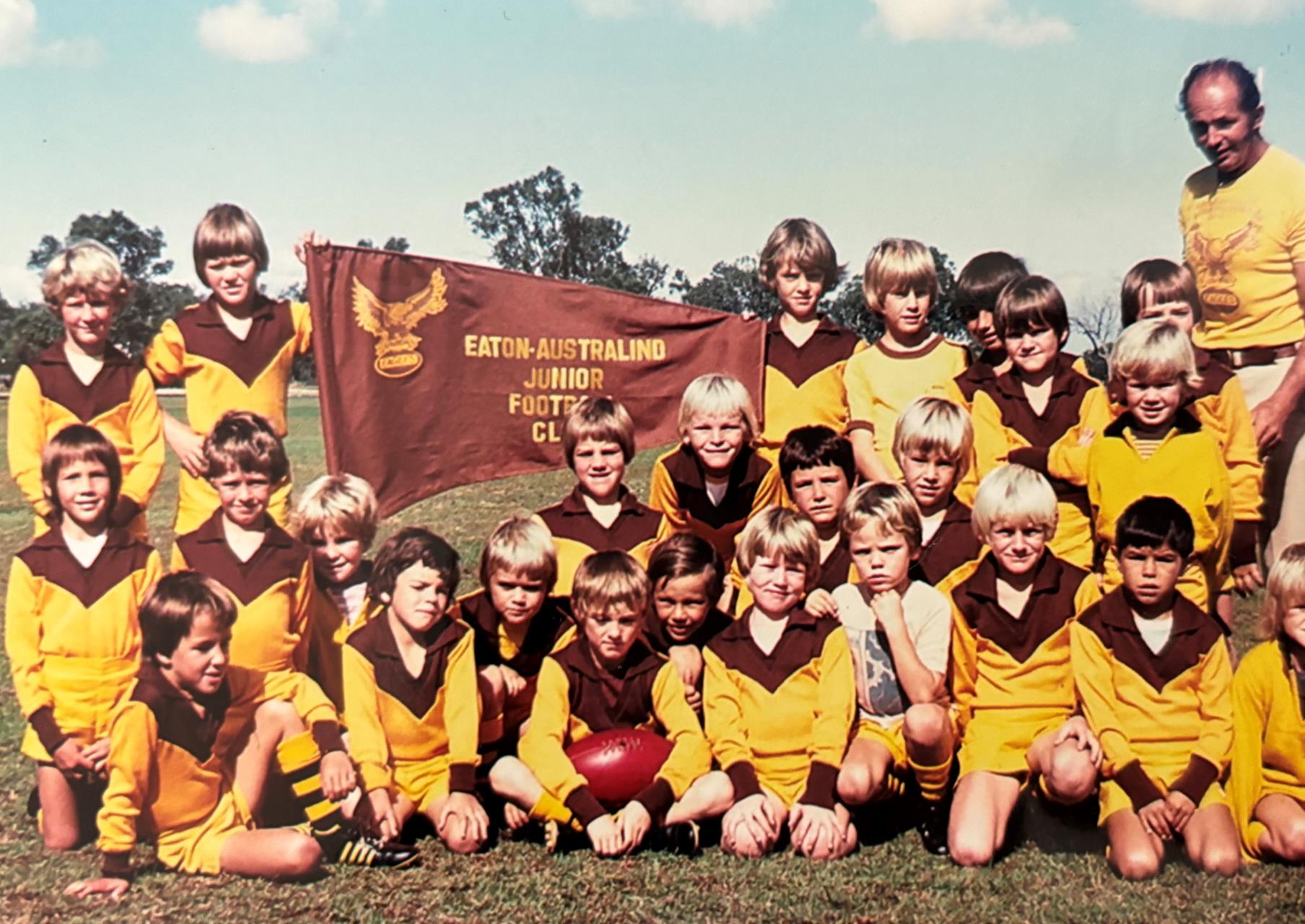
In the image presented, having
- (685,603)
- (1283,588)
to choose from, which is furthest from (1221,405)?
(685,603)

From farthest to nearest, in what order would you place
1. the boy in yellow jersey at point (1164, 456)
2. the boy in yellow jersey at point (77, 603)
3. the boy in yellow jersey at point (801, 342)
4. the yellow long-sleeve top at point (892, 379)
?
the boy in yellow jersey at point (801, 342), the yellow long-sleeve top at point (892, 379), the boy in yellow jersey at point (1164, 456), the boy in yellow jersey at point (77, 603)

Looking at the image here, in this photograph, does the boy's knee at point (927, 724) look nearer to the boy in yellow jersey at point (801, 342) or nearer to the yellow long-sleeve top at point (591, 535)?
the yellow long-sleeve top at point (591, 535)

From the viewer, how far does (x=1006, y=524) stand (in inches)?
152

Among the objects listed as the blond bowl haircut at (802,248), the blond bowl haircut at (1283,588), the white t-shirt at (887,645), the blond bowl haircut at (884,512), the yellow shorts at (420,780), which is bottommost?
the yellow shorts at (420,780)

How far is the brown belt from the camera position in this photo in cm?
447

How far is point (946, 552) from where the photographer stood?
4.05 m

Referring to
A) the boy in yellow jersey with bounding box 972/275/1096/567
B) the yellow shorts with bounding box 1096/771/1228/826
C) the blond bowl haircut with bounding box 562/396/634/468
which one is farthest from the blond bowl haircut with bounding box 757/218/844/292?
the yellow shorts with bounding box 1096/771/1228/826

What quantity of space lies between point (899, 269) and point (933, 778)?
1831 millimetres

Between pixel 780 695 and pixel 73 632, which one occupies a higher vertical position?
pixel 73 632

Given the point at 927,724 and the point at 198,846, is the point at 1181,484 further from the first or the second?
the point at 198,846

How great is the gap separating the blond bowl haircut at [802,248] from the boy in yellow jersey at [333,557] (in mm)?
1747

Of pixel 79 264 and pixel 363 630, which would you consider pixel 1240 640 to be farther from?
pixel 79 264

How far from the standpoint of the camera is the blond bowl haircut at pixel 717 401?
4293mm

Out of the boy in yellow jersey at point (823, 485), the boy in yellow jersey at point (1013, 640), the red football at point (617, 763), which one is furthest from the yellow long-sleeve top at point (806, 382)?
the red football at point (617, 763)
